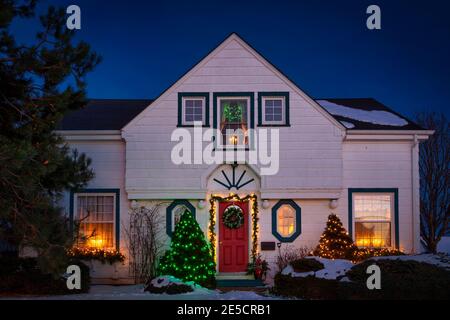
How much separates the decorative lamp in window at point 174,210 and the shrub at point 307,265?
472 cm

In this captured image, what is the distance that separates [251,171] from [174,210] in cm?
270

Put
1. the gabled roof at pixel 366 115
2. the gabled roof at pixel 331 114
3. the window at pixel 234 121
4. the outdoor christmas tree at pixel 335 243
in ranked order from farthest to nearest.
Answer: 1. the gabled roof at pixel 331 114
2. the gabled roof at pixel 366 115
3. the window at pixel 234 121
4. the outdoor christmas tree at pixel 335 243

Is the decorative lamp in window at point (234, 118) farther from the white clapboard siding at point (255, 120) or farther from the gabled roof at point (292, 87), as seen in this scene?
the gabled roof at point (292, 87)

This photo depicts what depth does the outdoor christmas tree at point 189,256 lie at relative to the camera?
57.9ft

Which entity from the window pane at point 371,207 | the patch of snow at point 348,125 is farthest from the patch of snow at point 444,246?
the patch of snow at point 348,125

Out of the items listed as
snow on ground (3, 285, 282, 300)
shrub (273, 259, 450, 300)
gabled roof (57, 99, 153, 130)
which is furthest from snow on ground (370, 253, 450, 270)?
gabled roof (57, 99, 153, 130)

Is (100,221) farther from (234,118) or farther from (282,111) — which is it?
(282,111)

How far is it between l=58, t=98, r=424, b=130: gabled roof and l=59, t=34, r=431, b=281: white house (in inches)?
9.6

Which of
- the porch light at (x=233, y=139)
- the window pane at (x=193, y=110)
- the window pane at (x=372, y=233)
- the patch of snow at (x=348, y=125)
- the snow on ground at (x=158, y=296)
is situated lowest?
the snow on ground at (x=158, y=296)

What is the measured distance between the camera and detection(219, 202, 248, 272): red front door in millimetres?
19766

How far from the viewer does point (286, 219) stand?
19.8 metres

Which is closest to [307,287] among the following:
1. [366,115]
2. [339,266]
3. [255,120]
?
[339,266]
